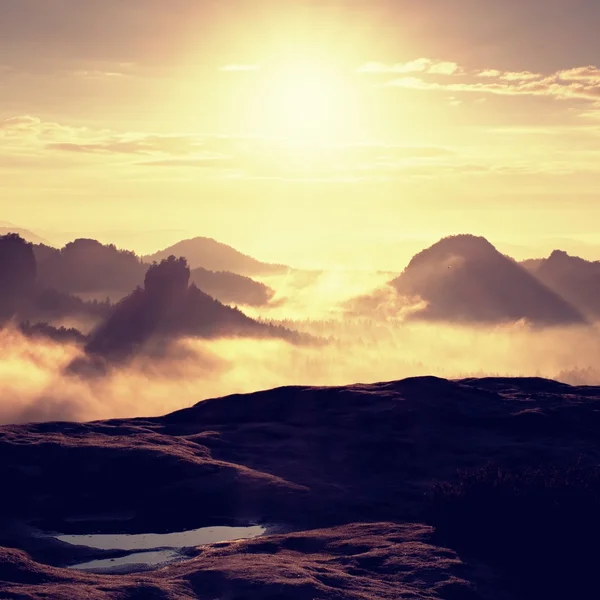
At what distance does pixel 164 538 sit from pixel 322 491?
16430mm

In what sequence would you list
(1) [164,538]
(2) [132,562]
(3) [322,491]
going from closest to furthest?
(2) [132,562], (1) [164,538], (3) [322,491]

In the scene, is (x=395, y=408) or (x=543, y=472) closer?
(x=543, y=472)

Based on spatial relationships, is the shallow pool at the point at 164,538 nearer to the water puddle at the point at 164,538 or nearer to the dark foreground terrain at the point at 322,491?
the water puddle at the point at 164,538

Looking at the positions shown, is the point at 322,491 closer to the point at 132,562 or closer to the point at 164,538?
the point at 164,538

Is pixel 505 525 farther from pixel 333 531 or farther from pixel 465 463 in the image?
pixel 465 463

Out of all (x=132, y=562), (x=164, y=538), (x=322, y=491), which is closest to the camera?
(x=132, y=562)

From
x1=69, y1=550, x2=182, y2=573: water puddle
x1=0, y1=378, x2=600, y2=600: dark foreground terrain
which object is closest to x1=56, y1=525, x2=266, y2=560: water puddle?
x1=0, y1=378, x2=600, y2=600: dark foreground terrain

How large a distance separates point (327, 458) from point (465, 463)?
13.0 metres

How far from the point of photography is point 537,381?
12331cm

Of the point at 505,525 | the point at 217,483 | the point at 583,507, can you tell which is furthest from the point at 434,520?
the point at 217,483

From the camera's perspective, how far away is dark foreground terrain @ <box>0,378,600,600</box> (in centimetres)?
5316

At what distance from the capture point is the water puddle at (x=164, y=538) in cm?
6262

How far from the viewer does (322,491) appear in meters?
76.8

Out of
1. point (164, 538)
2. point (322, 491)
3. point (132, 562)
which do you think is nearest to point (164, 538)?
point (164, 538)
